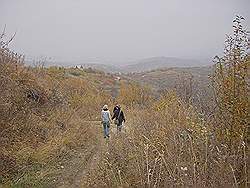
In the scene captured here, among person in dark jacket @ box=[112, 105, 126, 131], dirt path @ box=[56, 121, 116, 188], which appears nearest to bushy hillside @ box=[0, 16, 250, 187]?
dirt path @ box=[56, 121, 116, 188]

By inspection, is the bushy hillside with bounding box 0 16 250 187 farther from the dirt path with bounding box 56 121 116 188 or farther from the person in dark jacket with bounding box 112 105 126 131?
the person in dark jacket with bounding box 112 105 126 131

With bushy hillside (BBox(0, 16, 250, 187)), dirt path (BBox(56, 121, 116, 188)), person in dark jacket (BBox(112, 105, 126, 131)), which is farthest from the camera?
person in dark jacket (BBox(112, 105, 126, 131))

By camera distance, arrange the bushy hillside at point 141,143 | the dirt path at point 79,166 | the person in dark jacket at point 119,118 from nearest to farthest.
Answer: the bushy hillside at point 141,143
the dirt path at point 79,166
the person in dark jacket at point 119,118

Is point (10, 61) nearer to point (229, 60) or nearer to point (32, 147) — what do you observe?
point (32, 147)

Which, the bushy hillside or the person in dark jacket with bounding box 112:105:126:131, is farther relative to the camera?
the person in dark jacket with bounding box 112:105:126:131

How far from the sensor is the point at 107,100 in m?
31.3

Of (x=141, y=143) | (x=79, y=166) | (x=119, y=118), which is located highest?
(x=141, y=143)

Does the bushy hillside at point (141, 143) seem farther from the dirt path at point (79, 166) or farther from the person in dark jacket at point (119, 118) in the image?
the person in dark jacket at point (119, 118)

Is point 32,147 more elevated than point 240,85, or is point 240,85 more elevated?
point 240,85

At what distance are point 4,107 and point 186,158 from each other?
6.92 metres

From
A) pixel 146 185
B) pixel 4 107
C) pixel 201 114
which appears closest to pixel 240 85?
pixel 201 114

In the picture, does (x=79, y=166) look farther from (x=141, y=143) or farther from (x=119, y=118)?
(x=119, y=118)

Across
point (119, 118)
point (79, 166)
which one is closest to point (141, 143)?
point (79, 166)

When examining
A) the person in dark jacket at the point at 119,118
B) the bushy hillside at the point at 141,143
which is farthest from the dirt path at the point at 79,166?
the person in dark jacket at the point at 119,118
